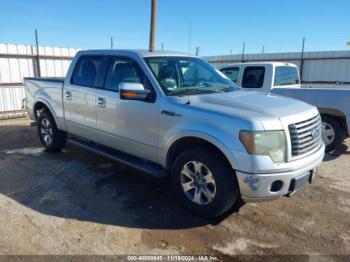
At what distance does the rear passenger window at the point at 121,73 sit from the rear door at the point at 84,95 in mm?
177

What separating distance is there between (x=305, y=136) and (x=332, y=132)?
3.35 meters

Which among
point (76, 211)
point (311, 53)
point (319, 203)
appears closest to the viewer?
point (76, 211)

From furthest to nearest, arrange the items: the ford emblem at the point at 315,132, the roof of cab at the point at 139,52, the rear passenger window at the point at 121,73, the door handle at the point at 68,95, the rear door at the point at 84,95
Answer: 1. the door handle at the point at 68,95
2. the rear door at the point at 84,95
3. the roof of cab at the point at 139,52
4. the rear passenger window at the point at 121,73
5. the ford emblem at the point at 315,132

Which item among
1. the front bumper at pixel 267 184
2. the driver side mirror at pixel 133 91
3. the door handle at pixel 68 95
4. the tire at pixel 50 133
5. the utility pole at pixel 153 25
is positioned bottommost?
the tire at pixel 50 133

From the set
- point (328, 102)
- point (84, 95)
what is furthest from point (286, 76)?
point (84, 95)

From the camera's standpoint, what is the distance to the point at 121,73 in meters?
4.58

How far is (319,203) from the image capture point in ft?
13.7

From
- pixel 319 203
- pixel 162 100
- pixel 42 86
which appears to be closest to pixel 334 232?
pixel 319 203

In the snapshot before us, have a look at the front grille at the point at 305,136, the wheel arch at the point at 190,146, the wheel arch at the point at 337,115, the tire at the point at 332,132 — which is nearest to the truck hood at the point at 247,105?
the front grille at the point at 305,136

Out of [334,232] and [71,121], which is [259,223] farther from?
[71,121]

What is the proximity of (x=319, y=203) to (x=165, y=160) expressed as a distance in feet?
7.08

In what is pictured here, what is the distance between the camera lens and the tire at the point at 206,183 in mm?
3355

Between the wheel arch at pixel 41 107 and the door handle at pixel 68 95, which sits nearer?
the door handle at pixel 68 95

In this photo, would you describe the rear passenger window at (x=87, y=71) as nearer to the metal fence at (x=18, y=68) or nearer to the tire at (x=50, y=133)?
the tire at (x=50, y=133)
